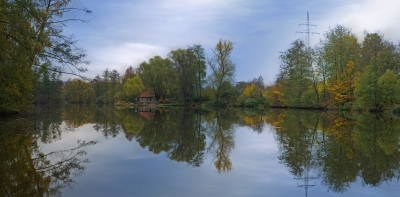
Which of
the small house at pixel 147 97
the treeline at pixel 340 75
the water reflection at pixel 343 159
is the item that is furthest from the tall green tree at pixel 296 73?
the small house at pixel 147 97

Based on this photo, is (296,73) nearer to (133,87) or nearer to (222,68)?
(222,68)

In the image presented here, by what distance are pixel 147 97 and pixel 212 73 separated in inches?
938

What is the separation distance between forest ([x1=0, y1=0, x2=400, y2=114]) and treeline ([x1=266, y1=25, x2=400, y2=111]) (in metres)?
0.08

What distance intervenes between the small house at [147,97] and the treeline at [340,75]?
31006 mm

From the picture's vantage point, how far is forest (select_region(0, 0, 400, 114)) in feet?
29.0

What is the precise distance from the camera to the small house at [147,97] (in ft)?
220

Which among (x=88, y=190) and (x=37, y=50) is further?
(x=37, y=50)

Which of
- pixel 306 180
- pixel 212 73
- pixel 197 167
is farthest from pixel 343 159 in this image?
pixel 212 73

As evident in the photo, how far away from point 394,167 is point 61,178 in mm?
6978

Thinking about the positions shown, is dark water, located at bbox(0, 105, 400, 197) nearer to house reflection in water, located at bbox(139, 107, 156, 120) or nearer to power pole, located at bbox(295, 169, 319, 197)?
power pole, located at bbox(295, 169, 319, 197)

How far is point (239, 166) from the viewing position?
6.75 meters

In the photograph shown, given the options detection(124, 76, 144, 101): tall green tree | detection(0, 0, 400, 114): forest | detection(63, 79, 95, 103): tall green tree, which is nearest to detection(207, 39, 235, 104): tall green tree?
detection(0, 0, 400, 114): forest

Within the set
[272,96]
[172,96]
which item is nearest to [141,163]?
[272,96]

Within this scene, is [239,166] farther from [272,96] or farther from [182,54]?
Result: [182,54]
